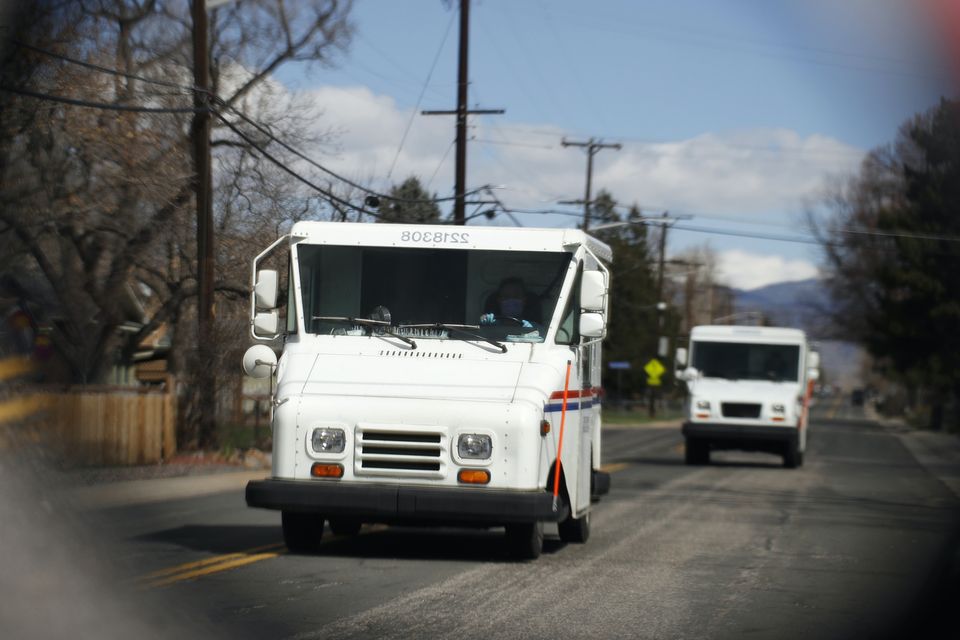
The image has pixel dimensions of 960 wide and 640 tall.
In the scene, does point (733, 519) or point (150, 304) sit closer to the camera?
point (733, 519)

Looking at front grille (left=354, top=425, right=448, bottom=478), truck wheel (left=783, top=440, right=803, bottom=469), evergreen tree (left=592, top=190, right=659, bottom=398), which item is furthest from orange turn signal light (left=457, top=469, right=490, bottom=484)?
evergreen tree (left=592, top=190, right=659, bottom=398)

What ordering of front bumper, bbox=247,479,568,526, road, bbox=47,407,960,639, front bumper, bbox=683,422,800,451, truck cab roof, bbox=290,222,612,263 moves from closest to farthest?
road, bbox=47,407,960,639
front bumper, bbox=247,479,568,526
truck cab roof, bbox=290,222,612,263
front bumper, bbox=683,422,800,451

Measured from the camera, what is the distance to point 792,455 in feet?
85.9

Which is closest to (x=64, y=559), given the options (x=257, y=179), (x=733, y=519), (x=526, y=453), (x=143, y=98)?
(x=526, y=453)

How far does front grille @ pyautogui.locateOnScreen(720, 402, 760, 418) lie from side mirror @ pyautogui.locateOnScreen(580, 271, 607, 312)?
16.0 metres

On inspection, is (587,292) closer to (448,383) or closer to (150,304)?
(448,383)

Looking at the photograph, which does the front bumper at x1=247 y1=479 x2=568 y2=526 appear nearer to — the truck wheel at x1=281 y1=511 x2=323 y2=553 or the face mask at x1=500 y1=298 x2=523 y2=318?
the truck wheel at x1=281 y1=511 x2=323 y2=553

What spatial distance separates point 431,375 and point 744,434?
16742 millimetres

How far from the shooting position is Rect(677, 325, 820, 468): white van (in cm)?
2572

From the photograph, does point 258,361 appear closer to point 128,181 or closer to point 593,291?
point 593,291

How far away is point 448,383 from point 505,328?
902 mm

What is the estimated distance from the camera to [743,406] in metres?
26.0

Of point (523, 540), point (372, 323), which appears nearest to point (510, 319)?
point (372, 323)

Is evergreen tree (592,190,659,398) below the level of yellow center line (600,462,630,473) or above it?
above
